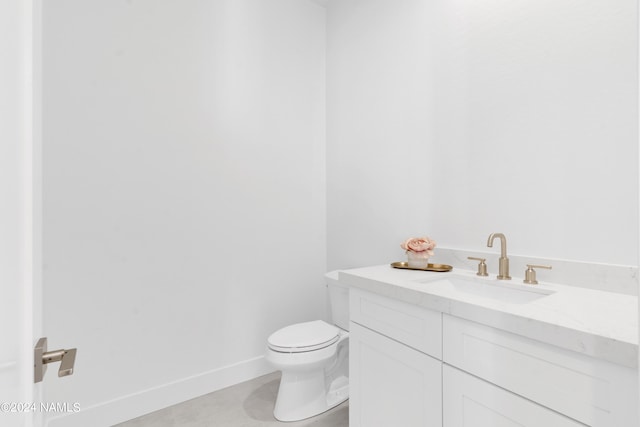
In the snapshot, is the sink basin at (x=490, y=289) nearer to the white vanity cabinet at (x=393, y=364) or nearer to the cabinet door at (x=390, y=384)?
the white vanity cabinet at (x=393, y=364)

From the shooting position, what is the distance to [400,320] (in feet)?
4.17

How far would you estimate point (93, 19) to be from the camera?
174 centimetres

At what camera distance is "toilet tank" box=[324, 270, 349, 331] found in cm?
204

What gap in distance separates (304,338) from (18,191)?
159 cm

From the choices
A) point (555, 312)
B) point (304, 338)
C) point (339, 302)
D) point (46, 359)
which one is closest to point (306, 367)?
point (304, 338)

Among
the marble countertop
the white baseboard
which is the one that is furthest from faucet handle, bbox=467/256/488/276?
the white baseboard

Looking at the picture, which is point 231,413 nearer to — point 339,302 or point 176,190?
point 339,302

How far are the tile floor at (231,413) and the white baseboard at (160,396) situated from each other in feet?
0.12

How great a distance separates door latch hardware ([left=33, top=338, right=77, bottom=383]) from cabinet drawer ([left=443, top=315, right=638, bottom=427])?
40.0 inches

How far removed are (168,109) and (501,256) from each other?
194 centimetres

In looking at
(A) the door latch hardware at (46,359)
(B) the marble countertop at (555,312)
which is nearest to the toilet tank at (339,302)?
(B) the marble countertop at (555,312)

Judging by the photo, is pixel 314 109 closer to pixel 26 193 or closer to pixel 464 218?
pixel 464 218

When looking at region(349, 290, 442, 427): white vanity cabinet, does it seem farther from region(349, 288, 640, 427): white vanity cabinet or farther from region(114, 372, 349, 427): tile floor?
region(114, 372, 349, 427): tile floor

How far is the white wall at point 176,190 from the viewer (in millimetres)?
1692
